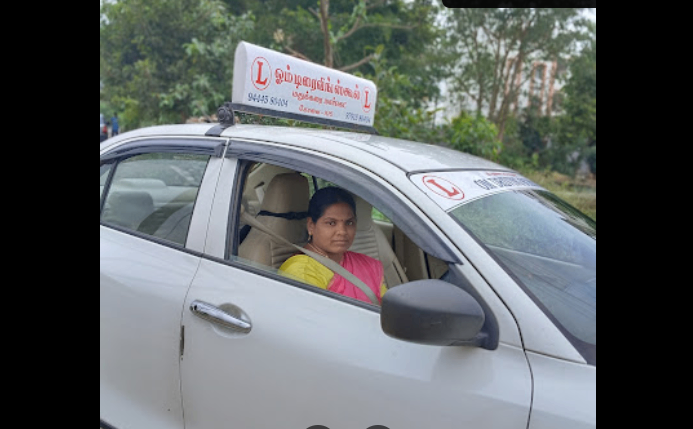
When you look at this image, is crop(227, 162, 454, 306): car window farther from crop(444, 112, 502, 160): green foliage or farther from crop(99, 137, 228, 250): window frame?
crop(444, 112, 502, 160): green foliage

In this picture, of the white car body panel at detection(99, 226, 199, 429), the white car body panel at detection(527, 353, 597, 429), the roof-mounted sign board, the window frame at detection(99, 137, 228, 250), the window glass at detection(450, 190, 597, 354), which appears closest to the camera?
the white car body panel at detection(527, 353, 597, 429)

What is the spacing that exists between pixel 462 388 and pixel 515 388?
142 millimetres

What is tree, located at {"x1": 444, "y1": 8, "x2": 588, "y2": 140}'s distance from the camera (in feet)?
53.3

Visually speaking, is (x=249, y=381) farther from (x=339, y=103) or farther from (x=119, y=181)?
(x=339, y=103)

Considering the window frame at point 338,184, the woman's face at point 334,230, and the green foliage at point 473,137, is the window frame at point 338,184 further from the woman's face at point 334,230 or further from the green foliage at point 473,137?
the green foliage at point 473,137

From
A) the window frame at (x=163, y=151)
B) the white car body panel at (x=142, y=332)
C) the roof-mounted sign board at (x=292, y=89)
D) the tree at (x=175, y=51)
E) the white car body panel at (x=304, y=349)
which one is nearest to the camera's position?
the white car body panel at (x=304, y=349)

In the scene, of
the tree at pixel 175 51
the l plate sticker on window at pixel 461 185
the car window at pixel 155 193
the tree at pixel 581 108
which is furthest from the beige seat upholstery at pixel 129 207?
the tree at pixel 581 108

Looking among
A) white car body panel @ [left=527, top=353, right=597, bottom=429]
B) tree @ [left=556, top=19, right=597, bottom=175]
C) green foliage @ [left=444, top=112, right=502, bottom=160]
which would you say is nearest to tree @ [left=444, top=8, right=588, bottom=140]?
tree @ [left=556, top=19, right=597, bottom=175]

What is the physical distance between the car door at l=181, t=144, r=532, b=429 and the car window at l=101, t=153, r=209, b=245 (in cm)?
24

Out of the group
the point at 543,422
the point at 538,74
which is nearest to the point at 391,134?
the point at 543,422

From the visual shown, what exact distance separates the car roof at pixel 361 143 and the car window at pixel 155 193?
15 centimetres

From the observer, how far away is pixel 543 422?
147cm

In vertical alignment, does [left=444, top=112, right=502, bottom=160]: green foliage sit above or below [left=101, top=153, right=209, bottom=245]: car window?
above

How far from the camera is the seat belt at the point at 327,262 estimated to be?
85.7 inches
